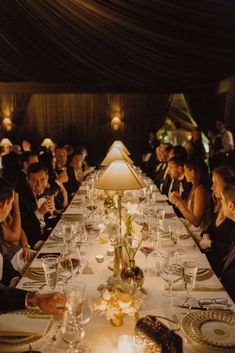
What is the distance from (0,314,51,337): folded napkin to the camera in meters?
1.39

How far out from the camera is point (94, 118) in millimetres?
10461

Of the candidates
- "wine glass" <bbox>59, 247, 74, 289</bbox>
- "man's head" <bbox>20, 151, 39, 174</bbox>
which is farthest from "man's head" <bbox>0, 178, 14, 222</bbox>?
"man's head" <bbox>20, 151, 39, 174</bbox>

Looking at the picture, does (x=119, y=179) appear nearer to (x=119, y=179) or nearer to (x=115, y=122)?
(x=119, y=179)

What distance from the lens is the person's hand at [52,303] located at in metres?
1.50

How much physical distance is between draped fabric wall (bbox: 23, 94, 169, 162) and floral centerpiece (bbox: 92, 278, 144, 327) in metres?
9.26

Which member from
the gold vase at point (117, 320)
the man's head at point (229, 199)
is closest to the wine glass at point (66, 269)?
the gold vase at point (117, 320)

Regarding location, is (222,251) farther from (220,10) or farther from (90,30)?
(90,30)

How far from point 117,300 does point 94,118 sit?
368 inches

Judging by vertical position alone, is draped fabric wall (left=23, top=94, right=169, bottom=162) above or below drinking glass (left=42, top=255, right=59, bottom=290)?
above

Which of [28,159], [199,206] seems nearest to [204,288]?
[199,206]

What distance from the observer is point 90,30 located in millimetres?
3123

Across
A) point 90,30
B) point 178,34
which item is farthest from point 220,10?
point 90,30

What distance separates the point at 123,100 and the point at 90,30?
737 centimetres

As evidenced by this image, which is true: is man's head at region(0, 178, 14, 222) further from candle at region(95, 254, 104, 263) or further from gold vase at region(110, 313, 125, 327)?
gold vase at region(110, 313, 125, 327)
